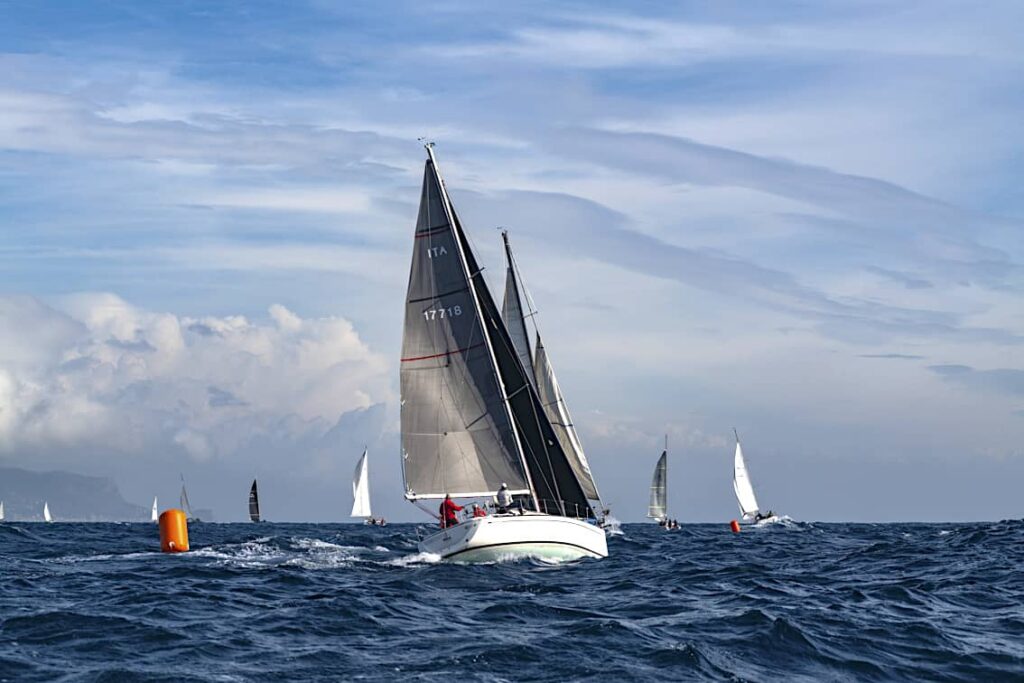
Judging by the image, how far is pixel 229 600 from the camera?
25859 mm

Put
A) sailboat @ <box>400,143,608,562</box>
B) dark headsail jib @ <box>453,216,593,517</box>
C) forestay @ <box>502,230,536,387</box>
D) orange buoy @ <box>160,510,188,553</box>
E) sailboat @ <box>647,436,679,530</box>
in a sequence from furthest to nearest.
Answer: sailboat @ <box>647,436,679,530</box> < forestay @ <box>502,230,536,387</box> < orange buoy @ <box>160,510,188,553</box> < dark headsail jib @ <box>453,216,593,517</box> < sailboat @ <box>400,143,608,562</box>

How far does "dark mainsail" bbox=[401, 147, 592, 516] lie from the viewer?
36.8 m

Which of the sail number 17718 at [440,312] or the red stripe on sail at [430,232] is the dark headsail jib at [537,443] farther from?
the red stripe on sail at [430,232]

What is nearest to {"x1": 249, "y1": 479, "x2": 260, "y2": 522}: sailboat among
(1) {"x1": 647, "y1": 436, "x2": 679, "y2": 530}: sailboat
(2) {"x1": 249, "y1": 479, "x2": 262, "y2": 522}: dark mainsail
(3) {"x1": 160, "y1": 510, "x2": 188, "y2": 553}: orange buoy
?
(2) {"x1": 249, "y1": 479, "x2": 262, "y2": 522}: dark mainsail

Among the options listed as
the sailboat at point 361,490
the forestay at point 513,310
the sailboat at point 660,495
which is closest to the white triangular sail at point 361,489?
the sailboat at point 361,490

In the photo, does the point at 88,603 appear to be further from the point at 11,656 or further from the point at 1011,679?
the point at 1011,679

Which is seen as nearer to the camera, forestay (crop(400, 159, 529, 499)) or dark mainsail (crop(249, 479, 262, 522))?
forestay (crop(400, 159, 529, 499))

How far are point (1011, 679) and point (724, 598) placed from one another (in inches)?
399

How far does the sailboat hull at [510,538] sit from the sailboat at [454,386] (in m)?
1.19

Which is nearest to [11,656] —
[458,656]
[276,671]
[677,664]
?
[276,671]

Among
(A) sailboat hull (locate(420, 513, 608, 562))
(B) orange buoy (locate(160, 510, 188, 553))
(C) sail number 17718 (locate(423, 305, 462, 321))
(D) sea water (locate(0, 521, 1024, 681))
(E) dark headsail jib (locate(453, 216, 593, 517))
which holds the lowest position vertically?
(D) sea water (locate(0, 521, 1024, 681))

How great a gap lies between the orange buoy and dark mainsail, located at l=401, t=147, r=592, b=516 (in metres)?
11.1

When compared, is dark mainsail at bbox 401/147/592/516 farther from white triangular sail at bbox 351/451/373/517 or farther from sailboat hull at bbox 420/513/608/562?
white triangular sail at bbox 351/451/373/517

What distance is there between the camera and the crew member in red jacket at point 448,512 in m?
36.4
